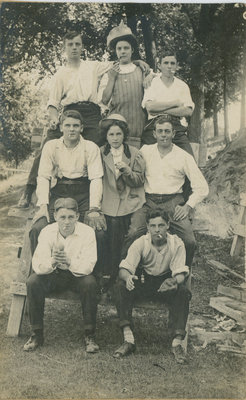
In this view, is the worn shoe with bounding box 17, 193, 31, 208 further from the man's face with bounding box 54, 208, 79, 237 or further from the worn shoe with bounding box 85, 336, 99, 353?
the worn shoe with bounding box 85, 336, 99, 353

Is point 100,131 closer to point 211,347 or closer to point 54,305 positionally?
point 54,305

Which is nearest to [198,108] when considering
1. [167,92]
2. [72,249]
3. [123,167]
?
[167,92]

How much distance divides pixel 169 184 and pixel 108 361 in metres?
1.50

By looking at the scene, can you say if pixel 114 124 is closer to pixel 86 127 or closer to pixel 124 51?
pixel 86 127

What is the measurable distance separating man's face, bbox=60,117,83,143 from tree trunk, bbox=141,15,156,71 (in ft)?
2.70

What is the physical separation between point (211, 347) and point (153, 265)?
0.82 metres

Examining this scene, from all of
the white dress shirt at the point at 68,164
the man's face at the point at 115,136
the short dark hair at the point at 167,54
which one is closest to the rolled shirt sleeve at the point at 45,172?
the white dress shirt at the point at 68,164

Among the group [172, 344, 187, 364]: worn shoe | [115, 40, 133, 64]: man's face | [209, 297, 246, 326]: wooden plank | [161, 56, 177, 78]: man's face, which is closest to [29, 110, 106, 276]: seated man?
[115, 40, 133, 64]: man's face

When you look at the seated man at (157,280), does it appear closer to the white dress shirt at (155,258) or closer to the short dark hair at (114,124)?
the white dress shirt at (155,258)

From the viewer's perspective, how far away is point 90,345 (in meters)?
3.70

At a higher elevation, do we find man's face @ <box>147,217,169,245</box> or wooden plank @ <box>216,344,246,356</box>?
man's face @ <box>147,217,169,245</box>

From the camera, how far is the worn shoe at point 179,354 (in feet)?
12.0

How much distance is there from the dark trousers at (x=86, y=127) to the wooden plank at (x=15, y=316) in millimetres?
979

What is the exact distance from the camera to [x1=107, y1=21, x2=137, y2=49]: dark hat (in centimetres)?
406
